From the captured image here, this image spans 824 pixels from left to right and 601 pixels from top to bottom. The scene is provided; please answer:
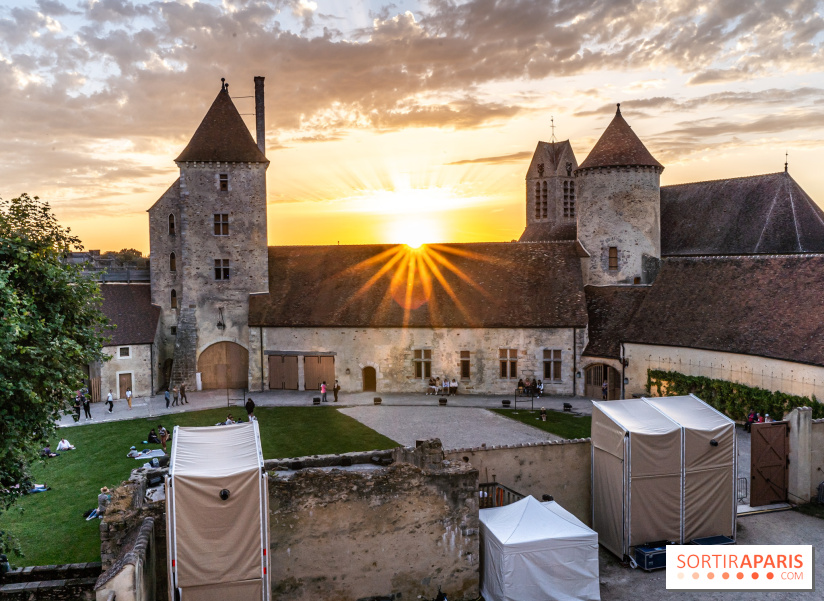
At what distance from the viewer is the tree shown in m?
12.4

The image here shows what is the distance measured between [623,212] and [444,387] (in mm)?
14618

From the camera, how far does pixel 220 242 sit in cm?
3941

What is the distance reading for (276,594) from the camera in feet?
47.6

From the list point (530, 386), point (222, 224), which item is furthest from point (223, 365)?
point (530, 386)

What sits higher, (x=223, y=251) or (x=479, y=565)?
(x=223, y=251)

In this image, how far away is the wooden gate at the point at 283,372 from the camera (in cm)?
3859

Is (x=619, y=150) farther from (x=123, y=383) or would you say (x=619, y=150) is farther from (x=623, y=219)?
(x=123, y=383)

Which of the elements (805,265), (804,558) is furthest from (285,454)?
(805,265)

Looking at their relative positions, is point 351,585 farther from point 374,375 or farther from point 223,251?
point 223,251

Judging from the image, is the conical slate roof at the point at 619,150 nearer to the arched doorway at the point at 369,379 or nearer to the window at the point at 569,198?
the arched doorway at the point at 369,379

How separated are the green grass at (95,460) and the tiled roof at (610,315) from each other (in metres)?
14.2

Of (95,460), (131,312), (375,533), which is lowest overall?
(95,460)

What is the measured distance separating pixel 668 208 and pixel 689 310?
13.7m

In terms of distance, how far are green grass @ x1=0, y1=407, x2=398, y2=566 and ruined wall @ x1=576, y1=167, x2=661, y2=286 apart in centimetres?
1813
